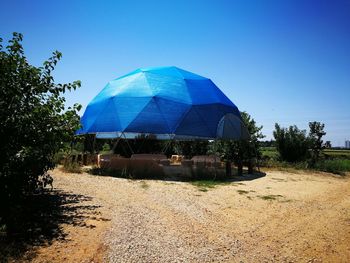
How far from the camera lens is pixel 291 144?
24266mm

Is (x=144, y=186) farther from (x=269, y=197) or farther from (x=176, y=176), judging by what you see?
(x=269, y=197)

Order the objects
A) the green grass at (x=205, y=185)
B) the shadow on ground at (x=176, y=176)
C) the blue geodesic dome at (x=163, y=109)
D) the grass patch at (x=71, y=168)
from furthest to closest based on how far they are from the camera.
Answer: the blue geodesic dome at (x=163, y=109)
the grass patch at (x=71, y=168)
the shadow on ground at (x=176, y=176)
the green grass at (x=205, y=185)

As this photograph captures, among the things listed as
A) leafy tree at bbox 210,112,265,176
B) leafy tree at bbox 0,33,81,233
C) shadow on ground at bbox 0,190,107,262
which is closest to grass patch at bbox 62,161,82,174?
shadow on ground at bbox 0,190,107,262

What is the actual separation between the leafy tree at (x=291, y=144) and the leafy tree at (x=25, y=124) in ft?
67.6

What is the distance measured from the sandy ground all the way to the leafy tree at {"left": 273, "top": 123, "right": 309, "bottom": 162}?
45.9 ft

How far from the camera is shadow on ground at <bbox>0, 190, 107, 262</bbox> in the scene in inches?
186

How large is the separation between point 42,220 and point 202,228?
3331mm

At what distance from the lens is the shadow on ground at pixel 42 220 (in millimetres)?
4719

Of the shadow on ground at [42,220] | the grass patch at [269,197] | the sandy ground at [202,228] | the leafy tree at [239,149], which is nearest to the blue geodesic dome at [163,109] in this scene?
the leafy tree at [239,149]

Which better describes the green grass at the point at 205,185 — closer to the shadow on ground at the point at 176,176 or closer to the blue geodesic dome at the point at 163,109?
the shadow on ground at the point at 176,176

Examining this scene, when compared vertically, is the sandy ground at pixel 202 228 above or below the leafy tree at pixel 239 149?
below

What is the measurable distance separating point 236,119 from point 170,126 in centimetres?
571

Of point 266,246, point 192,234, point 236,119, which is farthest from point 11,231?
point 236,119

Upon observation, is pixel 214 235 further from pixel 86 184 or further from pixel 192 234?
pixel 86 184
